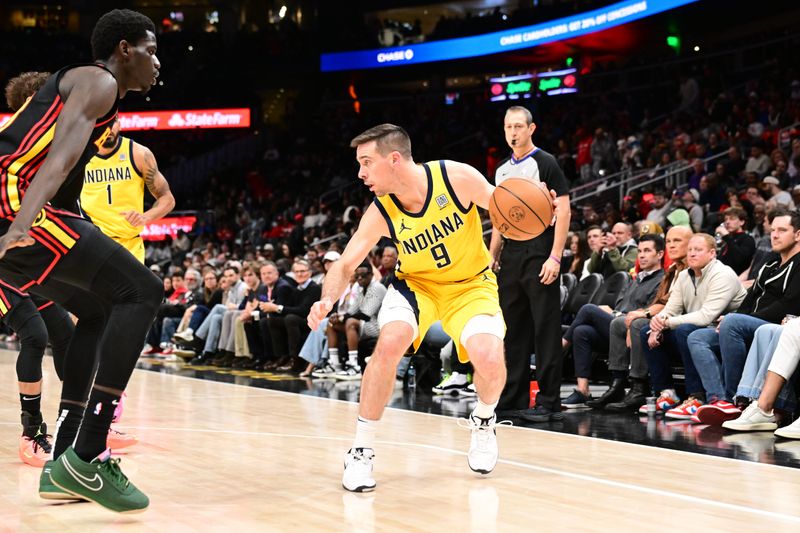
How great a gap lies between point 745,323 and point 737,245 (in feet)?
5.95

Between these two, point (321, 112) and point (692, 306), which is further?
point (321, 112)

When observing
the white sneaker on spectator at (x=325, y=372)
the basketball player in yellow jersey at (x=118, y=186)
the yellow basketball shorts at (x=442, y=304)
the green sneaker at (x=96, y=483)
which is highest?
the basketball player in yellow jersey at (x=118, y=186)

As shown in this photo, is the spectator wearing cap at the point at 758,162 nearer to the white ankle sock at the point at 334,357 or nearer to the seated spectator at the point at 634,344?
the seated spectator at the point at 634,344

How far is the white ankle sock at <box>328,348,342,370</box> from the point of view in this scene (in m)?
10.3

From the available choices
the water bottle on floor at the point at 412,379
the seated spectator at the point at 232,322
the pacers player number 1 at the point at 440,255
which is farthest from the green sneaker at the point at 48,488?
the seated spectator at the point at 232,322

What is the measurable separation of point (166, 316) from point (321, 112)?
1612 centimetres

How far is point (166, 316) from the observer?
554 inches

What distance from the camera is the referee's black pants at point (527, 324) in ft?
20.8

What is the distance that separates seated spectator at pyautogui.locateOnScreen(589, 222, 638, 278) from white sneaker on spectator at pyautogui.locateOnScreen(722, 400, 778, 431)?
2.56 meters

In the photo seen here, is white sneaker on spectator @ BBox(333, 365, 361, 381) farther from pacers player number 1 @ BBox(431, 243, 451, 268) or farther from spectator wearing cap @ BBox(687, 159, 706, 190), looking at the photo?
spectator wearing cap @ BBox(687, 159, 706, 190)

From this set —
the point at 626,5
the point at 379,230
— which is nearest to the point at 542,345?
the point at 379,230

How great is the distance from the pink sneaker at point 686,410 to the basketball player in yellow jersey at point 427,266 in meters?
2.59

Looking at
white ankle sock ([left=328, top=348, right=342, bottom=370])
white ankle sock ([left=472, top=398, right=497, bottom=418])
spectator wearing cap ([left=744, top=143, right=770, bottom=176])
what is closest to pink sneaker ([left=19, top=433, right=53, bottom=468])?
white ankle sock ([left=472, top=398, right=497, bottom=418])

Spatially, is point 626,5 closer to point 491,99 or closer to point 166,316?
point 491,99
